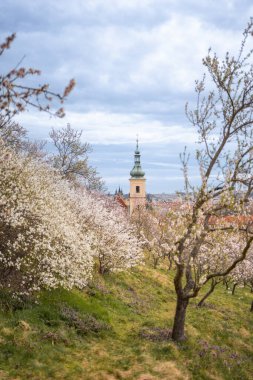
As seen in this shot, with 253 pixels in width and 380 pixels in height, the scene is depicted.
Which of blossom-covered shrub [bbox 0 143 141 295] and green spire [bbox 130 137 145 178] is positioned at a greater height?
green spire [bbox 130 137 145 178]

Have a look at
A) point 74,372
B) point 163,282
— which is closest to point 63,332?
point 74,372

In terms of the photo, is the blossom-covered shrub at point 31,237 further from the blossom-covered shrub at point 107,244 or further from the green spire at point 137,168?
the green spire at point 137,168

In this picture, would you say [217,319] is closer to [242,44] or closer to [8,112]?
[242,44]

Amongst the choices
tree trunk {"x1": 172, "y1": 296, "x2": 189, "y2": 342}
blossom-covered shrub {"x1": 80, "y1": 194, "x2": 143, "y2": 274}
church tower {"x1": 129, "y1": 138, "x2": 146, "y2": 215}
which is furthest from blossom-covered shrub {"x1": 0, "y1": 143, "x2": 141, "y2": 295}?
church tower {"x1": 129, "y1": 138, "x2": 146, "y2": 215}

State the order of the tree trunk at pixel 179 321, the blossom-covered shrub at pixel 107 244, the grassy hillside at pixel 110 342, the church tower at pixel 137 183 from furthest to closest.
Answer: the church tower at pixel 137 183
the blossom-covered shrub at pixel 107 244
the tree trunk at pixel 179 321
the grassy hillside at pixel 110 342

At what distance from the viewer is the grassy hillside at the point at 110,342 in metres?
12.2

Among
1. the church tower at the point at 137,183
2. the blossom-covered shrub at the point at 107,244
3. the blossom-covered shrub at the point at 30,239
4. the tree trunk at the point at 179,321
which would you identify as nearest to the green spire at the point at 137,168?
the church tower at the point at 137,183

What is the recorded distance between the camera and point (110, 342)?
15547mm

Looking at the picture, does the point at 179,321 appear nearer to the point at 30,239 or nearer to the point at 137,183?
the point at 30,239

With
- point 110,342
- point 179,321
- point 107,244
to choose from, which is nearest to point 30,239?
point 110,342

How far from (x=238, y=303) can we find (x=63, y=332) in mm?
23402

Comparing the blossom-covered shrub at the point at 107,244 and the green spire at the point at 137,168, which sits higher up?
the green spire at the point at 137,168

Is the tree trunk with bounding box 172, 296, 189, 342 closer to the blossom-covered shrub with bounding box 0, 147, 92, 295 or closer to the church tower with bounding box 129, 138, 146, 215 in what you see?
the blossom-covered shrub with bounding box 0, 147, 92, 295

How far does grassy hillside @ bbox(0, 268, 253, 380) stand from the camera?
40.0 ft
